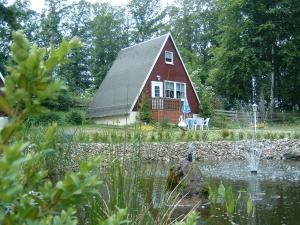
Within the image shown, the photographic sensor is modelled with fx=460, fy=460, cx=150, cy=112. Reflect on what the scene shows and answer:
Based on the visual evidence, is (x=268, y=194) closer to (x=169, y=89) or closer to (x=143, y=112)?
(x=143, y=112)

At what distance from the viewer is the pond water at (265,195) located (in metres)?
5.38

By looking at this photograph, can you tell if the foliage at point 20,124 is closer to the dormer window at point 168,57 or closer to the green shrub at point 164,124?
the green shrub at point 164,124

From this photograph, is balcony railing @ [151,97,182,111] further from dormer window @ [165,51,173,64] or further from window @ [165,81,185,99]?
dormer window @ [165,51,173,64]

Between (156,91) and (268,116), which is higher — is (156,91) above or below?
above

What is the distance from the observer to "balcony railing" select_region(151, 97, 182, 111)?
24984 millimetres

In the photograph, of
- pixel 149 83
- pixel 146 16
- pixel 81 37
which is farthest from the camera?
pixel 146 16

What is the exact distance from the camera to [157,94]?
26844 millimetres

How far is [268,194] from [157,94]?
19830 millimetres

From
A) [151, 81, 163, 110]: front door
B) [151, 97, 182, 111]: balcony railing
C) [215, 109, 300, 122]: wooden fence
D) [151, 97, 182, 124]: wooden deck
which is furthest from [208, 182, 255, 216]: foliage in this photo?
[215, 109, 300, 122]: wooden fence

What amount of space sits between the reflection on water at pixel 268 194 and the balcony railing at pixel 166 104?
13.6 metres

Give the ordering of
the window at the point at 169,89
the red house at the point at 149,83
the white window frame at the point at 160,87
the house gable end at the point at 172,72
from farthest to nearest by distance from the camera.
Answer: the window at the point at 169,89, the house gable end at the point at 172,72, the white window frame at the point at 160,87, the red house at the point at 149,83

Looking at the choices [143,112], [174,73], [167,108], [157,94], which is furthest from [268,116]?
[143,112]

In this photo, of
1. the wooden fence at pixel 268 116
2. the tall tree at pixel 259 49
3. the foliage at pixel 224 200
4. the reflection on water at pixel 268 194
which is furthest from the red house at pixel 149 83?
the foliage at pixel 224 200

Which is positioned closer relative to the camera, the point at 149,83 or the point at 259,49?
the point at 149,83
